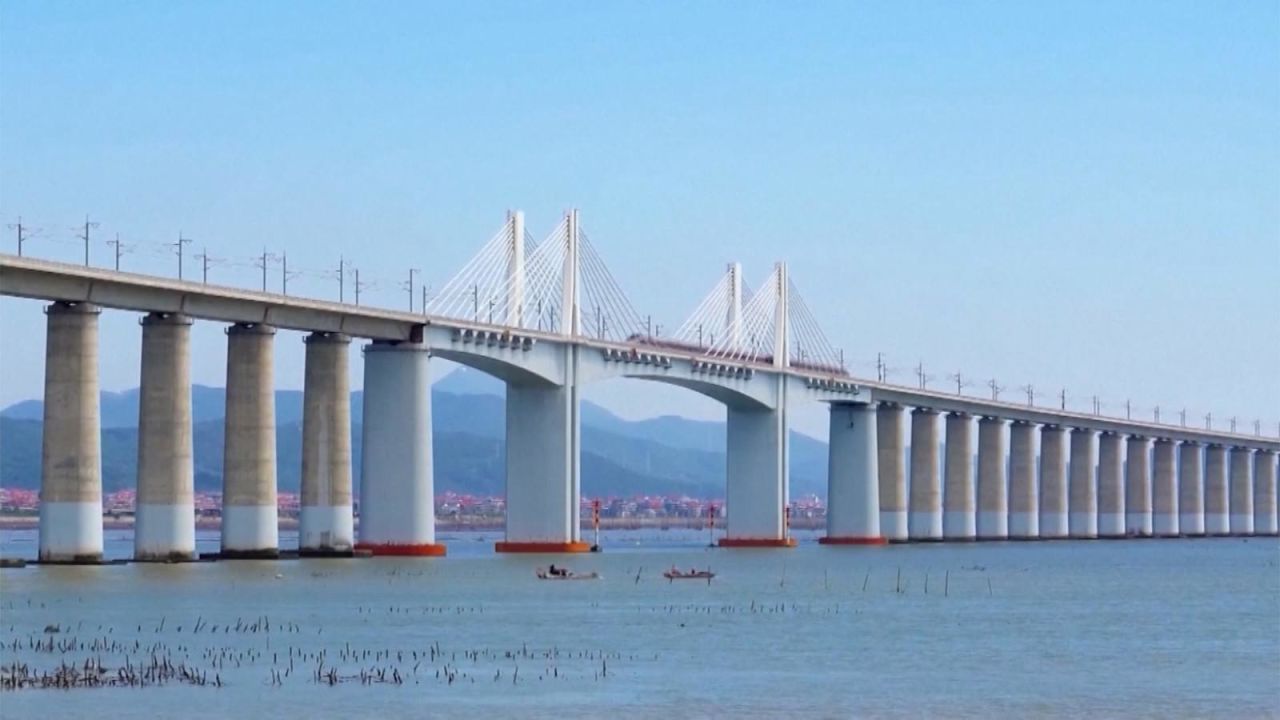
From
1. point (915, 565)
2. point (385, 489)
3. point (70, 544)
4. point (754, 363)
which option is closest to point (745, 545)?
point (754, 363)

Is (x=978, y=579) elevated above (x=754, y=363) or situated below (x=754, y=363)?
below

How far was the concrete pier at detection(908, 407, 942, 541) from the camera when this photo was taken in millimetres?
163750

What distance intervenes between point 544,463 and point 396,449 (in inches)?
532

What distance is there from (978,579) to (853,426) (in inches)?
2184

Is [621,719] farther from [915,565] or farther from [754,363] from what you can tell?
[754,363]

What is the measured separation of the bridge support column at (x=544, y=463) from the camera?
113125mm

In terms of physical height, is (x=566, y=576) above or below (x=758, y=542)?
below

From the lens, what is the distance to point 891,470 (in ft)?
520

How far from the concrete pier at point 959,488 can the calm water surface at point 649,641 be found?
237ft

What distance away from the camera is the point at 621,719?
40875 mm

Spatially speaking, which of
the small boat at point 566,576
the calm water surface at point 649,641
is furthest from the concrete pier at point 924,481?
the small boat at point 566,576

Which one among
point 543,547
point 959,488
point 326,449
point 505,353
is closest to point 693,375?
point 543,547

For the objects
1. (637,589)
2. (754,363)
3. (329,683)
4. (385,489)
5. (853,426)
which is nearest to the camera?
(329,683)

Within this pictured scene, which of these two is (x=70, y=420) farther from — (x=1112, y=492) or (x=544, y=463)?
(x=1112, y=492)
